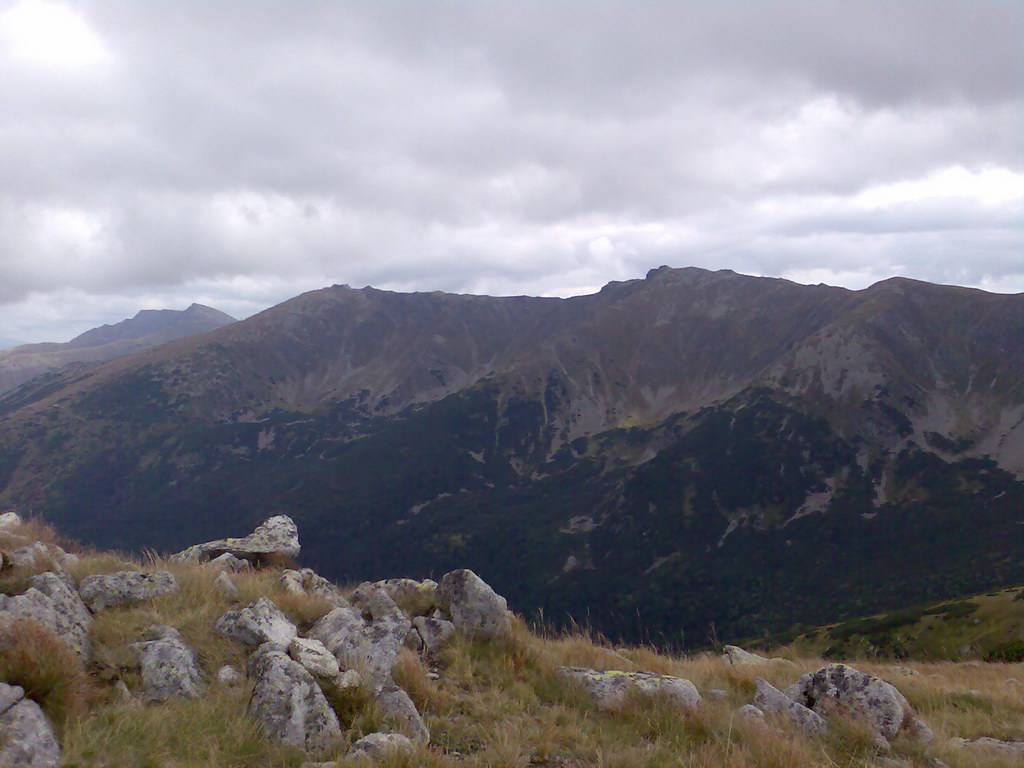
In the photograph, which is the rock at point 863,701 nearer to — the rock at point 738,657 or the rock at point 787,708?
the rock at point 787,708

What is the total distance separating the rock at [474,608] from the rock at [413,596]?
676 millimetres

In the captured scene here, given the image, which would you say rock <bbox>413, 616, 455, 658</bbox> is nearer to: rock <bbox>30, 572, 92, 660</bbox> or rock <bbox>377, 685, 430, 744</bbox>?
rock <bbox>377, 685, 430, 744</bbox>

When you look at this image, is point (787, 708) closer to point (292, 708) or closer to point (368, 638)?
point (368, 638)

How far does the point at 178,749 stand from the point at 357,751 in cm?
214

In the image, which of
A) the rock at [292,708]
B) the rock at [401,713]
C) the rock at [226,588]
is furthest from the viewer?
the rock at [226,588]

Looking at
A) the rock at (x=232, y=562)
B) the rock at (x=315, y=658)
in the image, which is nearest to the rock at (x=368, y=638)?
the rock at (x=315, y=658)

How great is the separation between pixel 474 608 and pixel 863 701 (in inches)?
302

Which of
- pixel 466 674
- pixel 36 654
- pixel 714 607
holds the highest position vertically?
pixel 36 654

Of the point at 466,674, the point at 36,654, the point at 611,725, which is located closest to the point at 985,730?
the point at 611,725

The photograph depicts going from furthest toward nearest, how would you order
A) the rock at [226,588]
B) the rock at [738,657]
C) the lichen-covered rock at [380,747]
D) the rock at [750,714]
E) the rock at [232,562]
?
the rock at [738,657], the rock at [232,562], the rock at [226,588], the rock at [750,714], the lichen-covered rock at [380,747]

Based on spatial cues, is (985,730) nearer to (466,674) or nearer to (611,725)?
(611,725)

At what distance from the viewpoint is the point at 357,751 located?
23.3ft

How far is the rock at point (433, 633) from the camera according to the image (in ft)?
38.4

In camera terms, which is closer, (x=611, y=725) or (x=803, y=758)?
(x=803, y=758)
